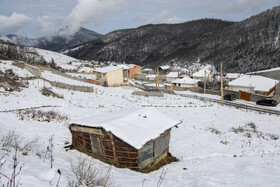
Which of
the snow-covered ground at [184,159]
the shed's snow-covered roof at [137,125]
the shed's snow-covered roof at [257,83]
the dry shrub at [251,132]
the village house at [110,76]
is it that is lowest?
the dry shrub at [251,132]

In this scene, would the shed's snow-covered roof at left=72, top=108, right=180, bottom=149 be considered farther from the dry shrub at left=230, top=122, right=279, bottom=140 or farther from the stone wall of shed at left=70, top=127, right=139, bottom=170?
the dry shrub at left=230, top=122, right=279, bottom=140

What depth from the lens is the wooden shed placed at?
24.0 feet

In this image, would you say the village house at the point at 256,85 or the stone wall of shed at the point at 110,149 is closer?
the stone wall of shed at the point at 110,149

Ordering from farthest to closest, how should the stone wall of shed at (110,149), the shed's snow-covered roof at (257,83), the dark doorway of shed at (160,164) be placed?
the shed's snow-covered roof at (257,83) < the dark doorway of shed at (160,164) < the stone wall of shed at (110,149)

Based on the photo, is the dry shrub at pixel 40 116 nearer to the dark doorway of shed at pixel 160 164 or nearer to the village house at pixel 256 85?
the dark doorway of shed at pixel 160 164

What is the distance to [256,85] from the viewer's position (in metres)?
46.4

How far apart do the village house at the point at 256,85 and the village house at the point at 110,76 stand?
102 ft

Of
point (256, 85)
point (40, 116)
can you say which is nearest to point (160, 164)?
point (40, 116)

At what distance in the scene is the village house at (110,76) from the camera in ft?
164

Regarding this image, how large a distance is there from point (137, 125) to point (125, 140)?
57.3 inches

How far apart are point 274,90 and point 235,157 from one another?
45.1 metres

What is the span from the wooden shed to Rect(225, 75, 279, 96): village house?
44.0m

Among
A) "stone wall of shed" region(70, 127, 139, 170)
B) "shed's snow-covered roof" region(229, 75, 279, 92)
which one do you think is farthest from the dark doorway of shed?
"shed's snow-covered roof" region(229, 75, 279, 92)

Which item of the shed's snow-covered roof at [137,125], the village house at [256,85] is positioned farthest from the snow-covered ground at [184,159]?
the village house at [256,85]
